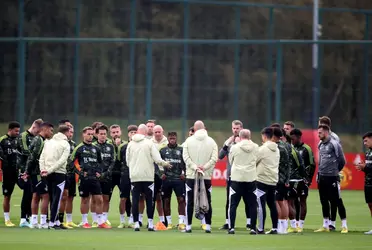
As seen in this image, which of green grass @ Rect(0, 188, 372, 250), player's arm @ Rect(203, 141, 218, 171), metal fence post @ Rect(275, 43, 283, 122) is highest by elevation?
metal fence post @ Rect(275, 43, 283, 122)

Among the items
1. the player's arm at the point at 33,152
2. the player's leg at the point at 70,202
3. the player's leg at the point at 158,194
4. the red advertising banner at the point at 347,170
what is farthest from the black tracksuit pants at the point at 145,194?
the red advertising banner at the point at 347,170

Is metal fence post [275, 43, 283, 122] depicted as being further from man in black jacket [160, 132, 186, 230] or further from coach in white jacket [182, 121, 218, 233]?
coach in white jacket [182, 121, 218, 233]

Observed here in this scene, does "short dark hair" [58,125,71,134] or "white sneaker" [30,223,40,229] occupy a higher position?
"short dark hair" [58,125,71,134]

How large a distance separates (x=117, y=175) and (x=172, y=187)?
1.36 m

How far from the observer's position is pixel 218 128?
138 feet

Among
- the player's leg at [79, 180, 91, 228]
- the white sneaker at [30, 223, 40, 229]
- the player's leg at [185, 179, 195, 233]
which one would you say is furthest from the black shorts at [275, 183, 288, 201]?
the white sneaker at [30, 223, 40, 229]

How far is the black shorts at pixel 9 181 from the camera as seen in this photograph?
24.2 meters

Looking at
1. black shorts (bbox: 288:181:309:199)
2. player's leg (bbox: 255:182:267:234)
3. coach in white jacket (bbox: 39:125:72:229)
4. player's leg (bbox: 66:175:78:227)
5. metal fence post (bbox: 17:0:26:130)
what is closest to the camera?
player's leg (bbox: 255:182:267:234)

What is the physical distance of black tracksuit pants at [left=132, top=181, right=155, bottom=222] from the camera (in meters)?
22.7

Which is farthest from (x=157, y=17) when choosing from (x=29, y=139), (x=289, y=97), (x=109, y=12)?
(x=29, y=139)

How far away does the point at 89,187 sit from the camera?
929 inches

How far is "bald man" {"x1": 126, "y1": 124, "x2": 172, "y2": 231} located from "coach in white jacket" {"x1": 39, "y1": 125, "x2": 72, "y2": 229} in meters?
1.39

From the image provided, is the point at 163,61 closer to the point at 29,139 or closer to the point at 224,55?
the point at 224,55

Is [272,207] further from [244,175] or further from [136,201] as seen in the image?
[136,201]
